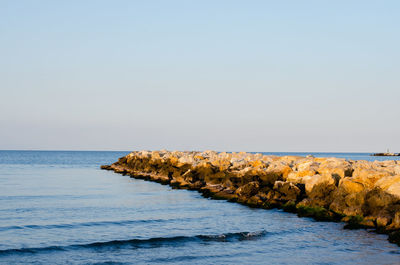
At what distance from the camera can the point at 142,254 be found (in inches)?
435

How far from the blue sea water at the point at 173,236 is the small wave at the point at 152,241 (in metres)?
0.03

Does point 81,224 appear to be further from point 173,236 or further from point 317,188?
point 317,188

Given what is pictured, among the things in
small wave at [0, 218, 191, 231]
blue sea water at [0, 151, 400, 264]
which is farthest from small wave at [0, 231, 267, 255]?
small wave at [0, 218, 191, 231]

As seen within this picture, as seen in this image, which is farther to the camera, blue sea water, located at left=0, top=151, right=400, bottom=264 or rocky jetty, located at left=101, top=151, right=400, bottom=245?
rocky jetty, located at left=101, top=151, right=400, bottom=245

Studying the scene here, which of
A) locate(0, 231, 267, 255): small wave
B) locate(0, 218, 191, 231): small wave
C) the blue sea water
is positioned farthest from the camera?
locate(0, 218, 191, 231): small wave

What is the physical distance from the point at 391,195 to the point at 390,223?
1.21 meters

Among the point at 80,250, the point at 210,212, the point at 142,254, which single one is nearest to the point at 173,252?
the point at 142,254

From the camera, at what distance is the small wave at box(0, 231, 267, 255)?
11297 millimetres

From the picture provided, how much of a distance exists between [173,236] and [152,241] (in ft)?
2.68

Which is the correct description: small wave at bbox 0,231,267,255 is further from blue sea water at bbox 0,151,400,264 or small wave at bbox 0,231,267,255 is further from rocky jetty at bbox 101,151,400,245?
rocky jetty at bbox 101,151,400,245

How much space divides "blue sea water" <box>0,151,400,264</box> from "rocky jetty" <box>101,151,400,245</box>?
0.78 meters

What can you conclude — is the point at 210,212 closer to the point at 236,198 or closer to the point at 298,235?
the point at 236,198

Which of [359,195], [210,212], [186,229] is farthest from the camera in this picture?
[210,212]

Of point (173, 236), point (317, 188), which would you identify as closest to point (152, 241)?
point (173, 236)
